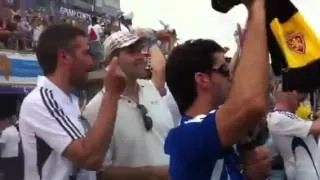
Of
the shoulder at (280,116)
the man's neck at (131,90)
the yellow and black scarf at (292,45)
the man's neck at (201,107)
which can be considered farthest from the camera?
the shoulder at (280,116)

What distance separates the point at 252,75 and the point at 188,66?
618 mm

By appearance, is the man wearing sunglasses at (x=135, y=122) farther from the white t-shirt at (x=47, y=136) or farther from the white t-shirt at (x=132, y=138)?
the white t-shirt at (x=47, y=136)

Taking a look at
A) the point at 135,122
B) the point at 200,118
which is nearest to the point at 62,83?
the point at 135,122

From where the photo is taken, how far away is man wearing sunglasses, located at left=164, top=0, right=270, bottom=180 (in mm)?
2244

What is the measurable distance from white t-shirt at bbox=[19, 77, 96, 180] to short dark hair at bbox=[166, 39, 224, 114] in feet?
2.39

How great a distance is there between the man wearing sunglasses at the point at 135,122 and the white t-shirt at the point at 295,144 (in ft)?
6.44

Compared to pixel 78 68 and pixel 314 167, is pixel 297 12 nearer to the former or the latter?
pixel 78 68

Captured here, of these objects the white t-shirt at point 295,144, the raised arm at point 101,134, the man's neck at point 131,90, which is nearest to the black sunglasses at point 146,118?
the man's neck at point 131,90

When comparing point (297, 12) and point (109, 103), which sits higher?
point (297, 12)

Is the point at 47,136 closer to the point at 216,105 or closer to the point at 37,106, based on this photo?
the point at 37,106

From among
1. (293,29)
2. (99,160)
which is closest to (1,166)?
(99,160)

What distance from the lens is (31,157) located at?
336 cm

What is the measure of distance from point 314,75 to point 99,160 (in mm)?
1317

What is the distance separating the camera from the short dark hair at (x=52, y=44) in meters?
3.64
